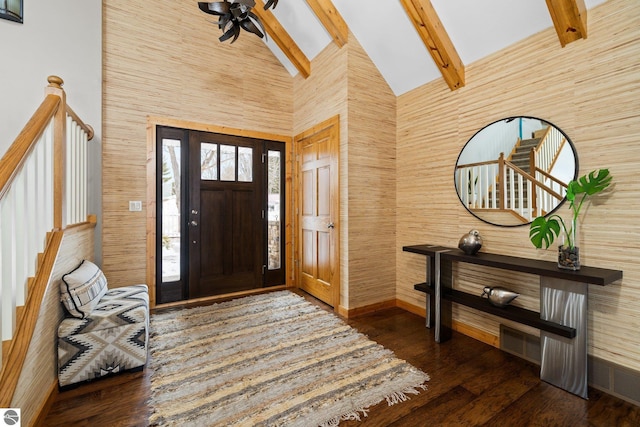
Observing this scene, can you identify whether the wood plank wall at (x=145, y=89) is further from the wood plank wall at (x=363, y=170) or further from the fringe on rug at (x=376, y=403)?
the fringe on rug at (x=376, y=403)

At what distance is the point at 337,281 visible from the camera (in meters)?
3.30

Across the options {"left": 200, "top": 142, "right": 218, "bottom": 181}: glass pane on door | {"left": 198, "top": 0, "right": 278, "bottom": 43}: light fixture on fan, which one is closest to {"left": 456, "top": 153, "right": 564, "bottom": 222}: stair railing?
{"left": 198, "top": 0, "right": 278, "bottom": 43}: light fixture on fan

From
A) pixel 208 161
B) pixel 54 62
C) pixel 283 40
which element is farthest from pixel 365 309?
pixel 54 62

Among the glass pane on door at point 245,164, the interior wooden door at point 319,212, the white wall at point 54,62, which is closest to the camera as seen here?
the white wall at point 54,62

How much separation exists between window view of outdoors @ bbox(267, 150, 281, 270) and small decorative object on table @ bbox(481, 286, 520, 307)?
9.33 ft

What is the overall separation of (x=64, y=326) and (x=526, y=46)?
407cm

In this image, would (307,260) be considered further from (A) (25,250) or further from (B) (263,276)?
(A) (25,250)

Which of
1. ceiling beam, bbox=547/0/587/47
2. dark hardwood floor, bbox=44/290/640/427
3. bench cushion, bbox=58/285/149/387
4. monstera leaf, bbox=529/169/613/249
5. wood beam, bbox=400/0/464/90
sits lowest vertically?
dark hardwood floor, bbox=44/290/640/427

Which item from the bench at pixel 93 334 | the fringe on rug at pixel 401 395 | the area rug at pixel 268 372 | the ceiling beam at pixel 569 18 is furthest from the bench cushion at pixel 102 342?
the ceiling beam at pixel 569 18

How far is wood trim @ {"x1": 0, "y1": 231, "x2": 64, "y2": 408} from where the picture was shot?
1.16 m

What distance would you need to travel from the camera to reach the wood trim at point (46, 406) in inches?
60.9

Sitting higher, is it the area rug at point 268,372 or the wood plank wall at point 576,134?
the wood plank wall at point 576,134

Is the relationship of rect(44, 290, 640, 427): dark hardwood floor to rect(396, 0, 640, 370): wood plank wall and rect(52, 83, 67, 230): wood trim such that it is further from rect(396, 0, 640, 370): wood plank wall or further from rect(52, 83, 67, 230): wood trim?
rect(52, 83, 67, 230): wood trim

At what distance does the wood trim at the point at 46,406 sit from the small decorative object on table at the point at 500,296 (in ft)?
10.2
